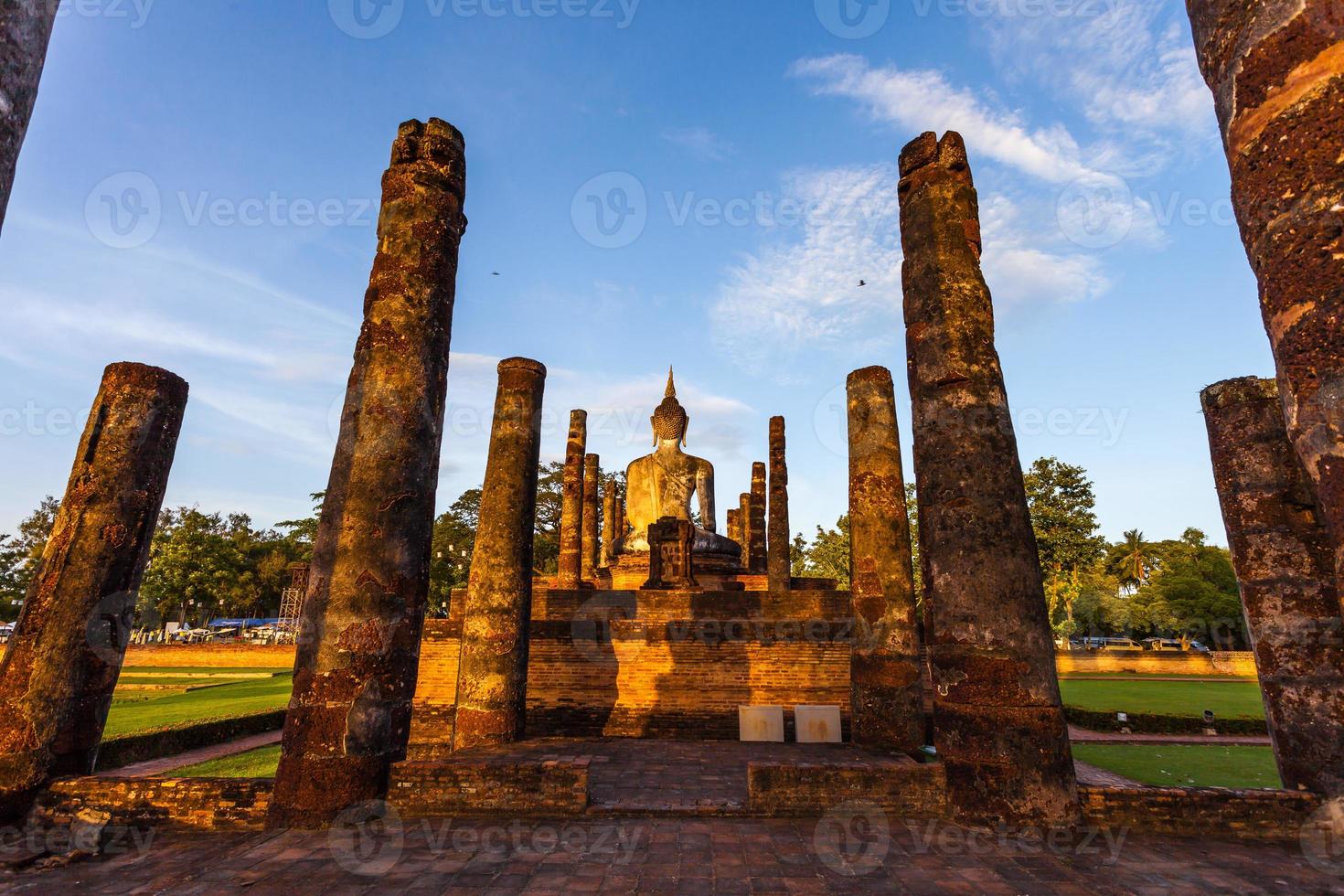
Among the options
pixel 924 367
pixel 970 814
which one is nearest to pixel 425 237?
pixel 924 367

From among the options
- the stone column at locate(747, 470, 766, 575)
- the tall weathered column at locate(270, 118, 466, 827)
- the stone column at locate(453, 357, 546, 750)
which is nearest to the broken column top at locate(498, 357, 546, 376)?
the stone column at locate(453, 357, 546, 750)

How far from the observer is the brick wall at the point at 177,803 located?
5.25m

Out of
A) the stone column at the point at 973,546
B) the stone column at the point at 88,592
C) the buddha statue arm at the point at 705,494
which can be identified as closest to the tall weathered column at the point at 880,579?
Result: the stone column at the point at 973,546

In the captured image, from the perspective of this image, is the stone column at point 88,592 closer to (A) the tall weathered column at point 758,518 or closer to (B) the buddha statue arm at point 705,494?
(B) the buddha statue arm at point 705,494

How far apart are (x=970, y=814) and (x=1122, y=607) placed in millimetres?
42568

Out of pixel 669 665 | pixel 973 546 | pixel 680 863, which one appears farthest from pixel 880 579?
pixel 680 863

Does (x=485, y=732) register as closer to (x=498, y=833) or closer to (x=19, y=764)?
(x=498, y=833)

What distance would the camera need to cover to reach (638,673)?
1204cm

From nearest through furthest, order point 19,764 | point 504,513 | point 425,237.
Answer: point 19,764
point 425,237
point 504,513

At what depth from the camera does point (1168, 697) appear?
63.1ft

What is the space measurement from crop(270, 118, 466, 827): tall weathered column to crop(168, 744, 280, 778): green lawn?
493 cm

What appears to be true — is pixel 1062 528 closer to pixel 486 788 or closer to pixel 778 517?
pixel 778 517

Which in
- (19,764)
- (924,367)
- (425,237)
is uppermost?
(425,237)

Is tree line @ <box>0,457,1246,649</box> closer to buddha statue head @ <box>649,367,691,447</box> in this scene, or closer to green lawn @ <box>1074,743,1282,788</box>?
buddha statue head @ <box>649,367,691,447</box>
